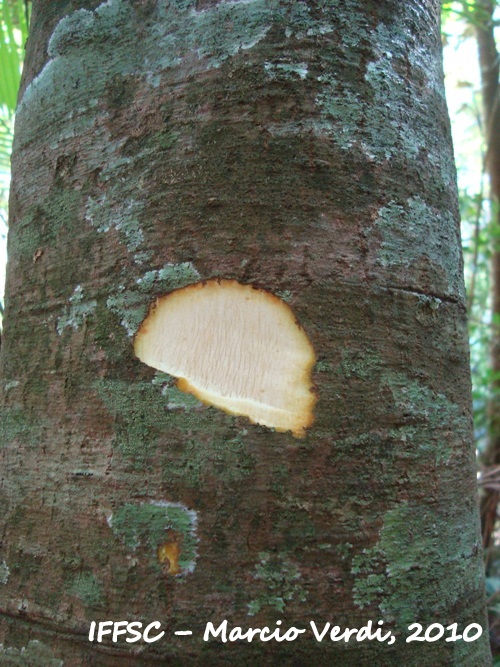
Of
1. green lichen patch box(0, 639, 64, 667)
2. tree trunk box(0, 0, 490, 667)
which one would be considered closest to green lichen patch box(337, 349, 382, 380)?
tree trunk box(0, 0, 490, 667)

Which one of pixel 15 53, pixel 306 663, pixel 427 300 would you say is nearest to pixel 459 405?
pixel 427 300

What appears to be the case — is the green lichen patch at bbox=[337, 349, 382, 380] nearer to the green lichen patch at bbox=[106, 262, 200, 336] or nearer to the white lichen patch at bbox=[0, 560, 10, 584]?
the green lichen patch at bbox=[106, 262, 200, 336]

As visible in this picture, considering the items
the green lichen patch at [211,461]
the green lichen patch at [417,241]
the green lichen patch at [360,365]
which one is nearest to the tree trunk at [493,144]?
the green lichen patch at [417,241]

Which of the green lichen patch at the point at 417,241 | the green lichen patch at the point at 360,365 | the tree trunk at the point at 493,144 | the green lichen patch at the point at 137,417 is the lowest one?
the green lichen patch at the point at 137,417

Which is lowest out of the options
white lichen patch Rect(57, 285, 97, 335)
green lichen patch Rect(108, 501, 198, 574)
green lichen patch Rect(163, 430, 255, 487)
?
green lichen patch Rect(108, 501, 198, 574)

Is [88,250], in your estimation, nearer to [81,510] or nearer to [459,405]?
[81,510]

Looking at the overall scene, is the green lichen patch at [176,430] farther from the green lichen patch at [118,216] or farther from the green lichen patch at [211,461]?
the green lichen patch at [118,216]
